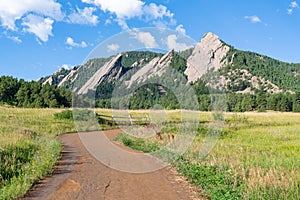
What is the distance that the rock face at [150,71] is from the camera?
1354 cm

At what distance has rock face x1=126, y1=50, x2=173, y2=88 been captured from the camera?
44.4 ft

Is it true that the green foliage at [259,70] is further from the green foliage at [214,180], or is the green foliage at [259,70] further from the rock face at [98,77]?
the green foliage at [214,180]

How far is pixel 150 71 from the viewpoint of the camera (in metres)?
14.3

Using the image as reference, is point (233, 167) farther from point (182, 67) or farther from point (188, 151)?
point (182, 67)

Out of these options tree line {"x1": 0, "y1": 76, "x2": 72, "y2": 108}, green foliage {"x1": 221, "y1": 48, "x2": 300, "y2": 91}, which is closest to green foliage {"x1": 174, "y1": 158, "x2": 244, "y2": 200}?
tree line {"x1": 0, "y1": 76, "x2": 72, "y2": 108}

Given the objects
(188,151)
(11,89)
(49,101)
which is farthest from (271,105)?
(188,151)

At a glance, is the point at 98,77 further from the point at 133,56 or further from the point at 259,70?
the point at 259,70

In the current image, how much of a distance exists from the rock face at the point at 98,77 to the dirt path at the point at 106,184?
12.9 feet

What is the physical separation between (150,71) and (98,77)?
2298mm

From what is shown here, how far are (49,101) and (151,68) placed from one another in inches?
2523

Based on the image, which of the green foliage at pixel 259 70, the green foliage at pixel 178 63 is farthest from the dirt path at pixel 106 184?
the green foliage at pixel 259 70

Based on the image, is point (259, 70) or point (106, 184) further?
point (259, 70)

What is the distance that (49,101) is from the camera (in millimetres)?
74125

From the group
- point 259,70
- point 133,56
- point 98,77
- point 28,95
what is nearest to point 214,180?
point 133,56
